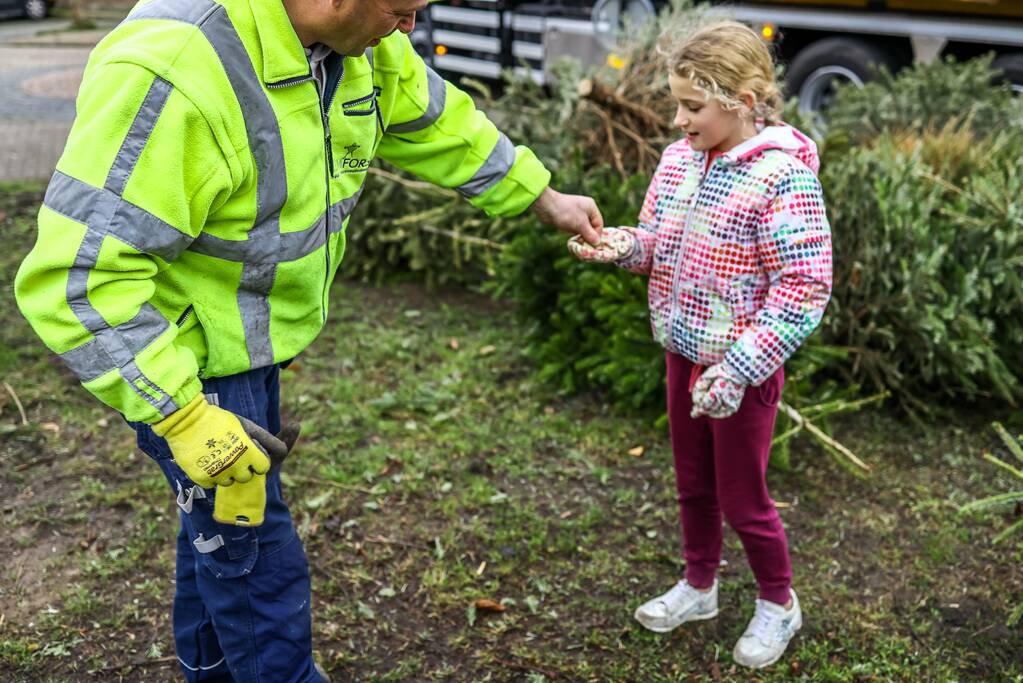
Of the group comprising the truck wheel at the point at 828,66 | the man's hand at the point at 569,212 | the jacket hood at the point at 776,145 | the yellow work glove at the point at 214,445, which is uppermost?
the jacket hood at the point at 776,145

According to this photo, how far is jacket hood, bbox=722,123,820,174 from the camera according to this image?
93.6 inches

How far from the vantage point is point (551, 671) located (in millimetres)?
2805

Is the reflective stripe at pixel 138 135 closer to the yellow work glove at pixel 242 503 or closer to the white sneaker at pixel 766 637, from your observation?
the yellow work glove at pixel 242 503

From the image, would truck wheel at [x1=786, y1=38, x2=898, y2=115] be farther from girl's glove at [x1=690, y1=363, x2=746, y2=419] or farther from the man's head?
the man's head

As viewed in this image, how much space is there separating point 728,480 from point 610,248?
0.67m

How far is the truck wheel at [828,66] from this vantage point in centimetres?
862

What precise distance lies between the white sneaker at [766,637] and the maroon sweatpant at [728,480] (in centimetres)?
4

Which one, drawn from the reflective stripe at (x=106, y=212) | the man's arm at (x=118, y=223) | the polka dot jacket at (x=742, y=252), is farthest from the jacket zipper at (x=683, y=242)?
the reflective stripe at (x=106, y=212)

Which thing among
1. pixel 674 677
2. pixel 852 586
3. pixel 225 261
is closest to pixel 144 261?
pixel 225 261

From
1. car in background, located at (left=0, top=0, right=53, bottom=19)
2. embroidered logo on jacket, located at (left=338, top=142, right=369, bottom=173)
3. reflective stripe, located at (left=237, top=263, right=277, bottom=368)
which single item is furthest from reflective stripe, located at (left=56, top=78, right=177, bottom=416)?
car in background, located at (left=0, top=0, right=53, bottom=19)

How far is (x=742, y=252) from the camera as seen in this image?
2.41 meters

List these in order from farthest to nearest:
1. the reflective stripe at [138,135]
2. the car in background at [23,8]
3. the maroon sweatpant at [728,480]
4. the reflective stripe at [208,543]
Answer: the car in background at [23,8], the maroon sweatpant at [728,480], the reflective stripe at [208,543], the reflective stripe at [138,135]

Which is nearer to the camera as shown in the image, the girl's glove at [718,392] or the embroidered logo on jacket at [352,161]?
the embroidered logo on jacket at [352,161]

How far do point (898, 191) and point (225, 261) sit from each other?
10.2ft
